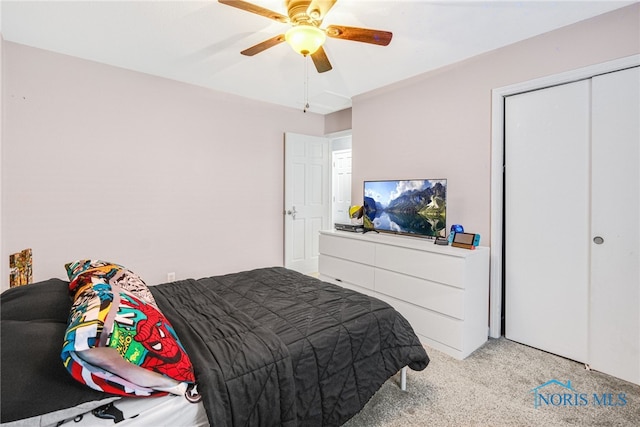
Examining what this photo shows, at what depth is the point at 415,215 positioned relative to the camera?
2961mm

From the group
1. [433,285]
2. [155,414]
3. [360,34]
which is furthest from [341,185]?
[155,414]

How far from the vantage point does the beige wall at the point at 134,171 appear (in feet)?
8.55

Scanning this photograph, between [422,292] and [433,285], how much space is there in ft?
0.44

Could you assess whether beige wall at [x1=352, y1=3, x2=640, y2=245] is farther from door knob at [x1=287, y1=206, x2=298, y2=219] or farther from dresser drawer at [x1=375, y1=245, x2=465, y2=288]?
door knob at [x1=287, y1=206, x2=298, y2=219]

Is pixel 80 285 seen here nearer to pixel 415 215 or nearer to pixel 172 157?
pixel 172 157

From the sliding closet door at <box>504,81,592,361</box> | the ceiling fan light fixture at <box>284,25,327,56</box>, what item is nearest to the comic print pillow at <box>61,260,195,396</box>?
the ceiling fan light fixture at <box>284,25,327,56</box>

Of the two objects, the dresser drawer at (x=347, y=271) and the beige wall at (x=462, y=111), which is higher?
the beige wall at (x=462, y=111)

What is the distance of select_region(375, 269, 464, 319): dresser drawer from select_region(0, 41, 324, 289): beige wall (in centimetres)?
190

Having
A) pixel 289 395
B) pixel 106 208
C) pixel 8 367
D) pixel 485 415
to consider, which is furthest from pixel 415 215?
pixel 106 208

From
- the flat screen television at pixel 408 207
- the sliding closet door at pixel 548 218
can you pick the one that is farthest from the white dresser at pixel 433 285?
the sliding closet door at pixel 548 218

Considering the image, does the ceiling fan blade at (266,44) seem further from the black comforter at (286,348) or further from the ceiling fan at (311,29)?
the black comforter at (286,348)

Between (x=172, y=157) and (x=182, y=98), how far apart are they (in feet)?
2.29

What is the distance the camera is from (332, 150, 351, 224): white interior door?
5078 millimetres

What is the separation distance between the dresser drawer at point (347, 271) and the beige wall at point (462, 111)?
963 millimetres
